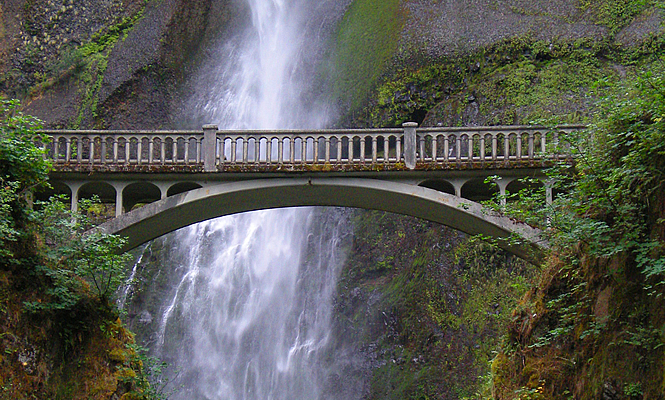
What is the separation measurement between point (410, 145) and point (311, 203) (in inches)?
114

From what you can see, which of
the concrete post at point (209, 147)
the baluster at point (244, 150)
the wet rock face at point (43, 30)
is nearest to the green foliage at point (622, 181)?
the baluster at point (244, 150)

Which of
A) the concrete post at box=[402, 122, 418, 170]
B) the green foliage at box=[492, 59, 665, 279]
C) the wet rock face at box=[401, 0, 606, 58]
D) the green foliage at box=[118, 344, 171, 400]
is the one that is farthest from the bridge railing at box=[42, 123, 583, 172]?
the wet rock face at box=[401, 0, 606, 58]

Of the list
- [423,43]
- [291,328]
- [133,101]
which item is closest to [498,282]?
[291,328]

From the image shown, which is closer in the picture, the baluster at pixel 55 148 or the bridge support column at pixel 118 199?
the bridge support column at pixel 118 199

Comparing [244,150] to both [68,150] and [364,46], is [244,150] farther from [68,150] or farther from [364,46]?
[364,46]

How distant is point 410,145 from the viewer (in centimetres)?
1700

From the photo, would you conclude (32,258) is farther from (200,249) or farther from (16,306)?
(200,249)

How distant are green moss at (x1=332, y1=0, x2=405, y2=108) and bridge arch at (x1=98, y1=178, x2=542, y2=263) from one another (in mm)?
11446

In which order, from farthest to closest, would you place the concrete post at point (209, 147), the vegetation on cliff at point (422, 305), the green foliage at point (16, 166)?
1. the vegetation on cliff at point (422, 305)
2. the concrete post at point (209, 147)
3. the green foliage at point (16, 166)

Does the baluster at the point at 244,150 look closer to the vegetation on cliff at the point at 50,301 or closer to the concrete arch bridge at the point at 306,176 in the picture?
the concrete arch bridge at the point at 306,176

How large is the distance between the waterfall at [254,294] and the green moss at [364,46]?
169 centimetres

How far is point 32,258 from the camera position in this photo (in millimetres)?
12297

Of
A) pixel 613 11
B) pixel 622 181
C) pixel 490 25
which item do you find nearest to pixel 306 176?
pixel 622 181

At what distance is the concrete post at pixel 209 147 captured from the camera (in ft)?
55.5
